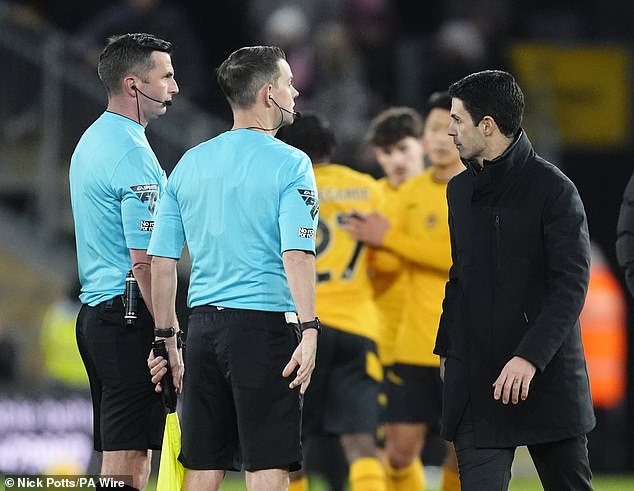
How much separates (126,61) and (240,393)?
63.5 inches

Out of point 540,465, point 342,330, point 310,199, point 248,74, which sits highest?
point 248,74

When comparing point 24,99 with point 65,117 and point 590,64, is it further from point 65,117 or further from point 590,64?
point 590,64

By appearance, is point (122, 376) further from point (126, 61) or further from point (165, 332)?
point (126, 61)

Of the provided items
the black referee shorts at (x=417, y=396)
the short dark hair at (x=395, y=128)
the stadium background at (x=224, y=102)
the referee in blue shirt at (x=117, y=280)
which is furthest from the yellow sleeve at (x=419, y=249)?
the stadium background at (x=224, y=102)

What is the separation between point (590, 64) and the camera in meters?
12.7

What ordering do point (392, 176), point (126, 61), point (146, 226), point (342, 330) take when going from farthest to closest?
→ point (392, 176) < point (342, 330) < point (126, 61) < point (146, 226)

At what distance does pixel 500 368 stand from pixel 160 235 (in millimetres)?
1429

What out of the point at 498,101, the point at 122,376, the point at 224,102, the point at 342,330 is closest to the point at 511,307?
the point at 498,101

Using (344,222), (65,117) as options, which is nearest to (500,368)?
(344,222)

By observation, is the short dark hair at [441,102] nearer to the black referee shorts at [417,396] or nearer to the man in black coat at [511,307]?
the black referee shorts at [417,396]

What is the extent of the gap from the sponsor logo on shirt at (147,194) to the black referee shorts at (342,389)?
1.96 meters

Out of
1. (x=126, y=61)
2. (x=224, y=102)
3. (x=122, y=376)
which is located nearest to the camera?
(x=122, y=376)

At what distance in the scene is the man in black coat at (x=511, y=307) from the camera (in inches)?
200

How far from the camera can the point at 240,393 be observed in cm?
530
